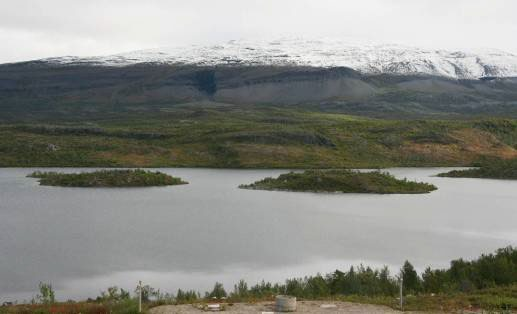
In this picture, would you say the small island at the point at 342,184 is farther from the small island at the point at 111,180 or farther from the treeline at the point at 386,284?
the treeline at the point at 386,284

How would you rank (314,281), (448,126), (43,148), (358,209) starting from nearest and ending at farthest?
(314,281) < (358,209) < (43,148) < (448,126)

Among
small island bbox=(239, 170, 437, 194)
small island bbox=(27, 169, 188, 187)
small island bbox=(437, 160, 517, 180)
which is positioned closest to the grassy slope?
small island bbox=(437, 160, 517, 180)

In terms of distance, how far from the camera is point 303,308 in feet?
83.6

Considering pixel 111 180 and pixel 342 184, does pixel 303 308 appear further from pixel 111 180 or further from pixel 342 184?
pixel 111 180

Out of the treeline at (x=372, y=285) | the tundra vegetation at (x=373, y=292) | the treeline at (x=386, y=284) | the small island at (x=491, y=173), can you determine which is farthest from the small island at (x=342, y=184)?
the treeline at (x=386, y=284)

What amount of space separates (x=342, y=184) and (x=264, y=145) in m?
44.3

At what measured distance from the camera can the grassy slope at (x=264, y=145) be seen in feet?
367

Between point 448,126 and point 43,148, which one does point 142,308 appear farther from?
point 448,126

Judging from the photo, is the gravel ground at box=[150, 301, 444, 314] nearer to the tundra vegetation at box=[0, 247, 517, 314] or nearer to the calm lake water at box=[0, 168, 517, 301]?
the tundra vegetation at box=[0, 247, 517, 314]

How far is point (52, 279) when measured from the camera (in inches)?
1316

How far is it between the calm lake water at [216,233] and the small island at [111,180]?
10.1ft

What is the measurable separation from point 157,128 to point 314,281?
120257mm

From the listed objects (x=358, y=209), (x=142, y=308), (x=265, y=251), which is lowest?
(x=142, y=308)

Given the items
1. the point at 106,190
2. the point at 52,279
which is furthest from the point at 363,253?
the point at 106,190
